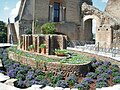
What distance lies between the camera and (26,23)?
2327cm

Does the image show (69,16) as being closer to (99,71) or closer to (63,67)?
(99,71)

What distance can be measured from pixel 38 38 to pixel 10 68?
3355mm

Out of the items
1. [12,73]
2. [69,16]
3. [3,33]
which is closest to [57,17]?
[69,16]

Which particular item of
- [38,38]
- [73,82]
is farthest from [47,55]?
[73,82]

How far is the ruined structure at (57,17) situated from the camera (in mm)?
23266

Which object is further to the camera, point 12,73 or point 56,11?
point 56,11

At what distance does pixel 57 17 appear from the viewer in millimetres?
26516

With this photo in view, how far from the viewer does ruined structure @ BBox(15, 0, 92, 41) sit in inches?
916

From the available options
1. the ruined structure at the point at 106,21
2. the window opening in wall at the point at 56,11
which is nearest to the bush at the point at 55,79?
the ruined structure at the point at 106,21

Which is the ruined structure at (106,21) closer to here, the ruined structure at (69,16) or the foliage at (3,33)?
the ruined structure at (69,16)

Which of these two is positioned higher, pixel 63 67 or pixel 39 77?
pixel 63 67

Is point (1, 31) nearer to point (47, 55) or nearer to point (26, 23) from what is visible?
point (26, 23)

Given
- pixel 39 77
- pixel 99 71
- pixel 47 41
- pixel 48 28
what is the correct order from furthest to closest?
pixel 48 28 → pixel 47 41 → pixel 99 71 → pixel 39 77

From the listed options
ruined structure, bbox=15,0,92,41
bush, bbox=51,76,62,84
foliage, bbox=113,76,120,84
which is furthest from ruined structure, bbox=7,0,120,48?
bush, bbox=51,76,62,84
